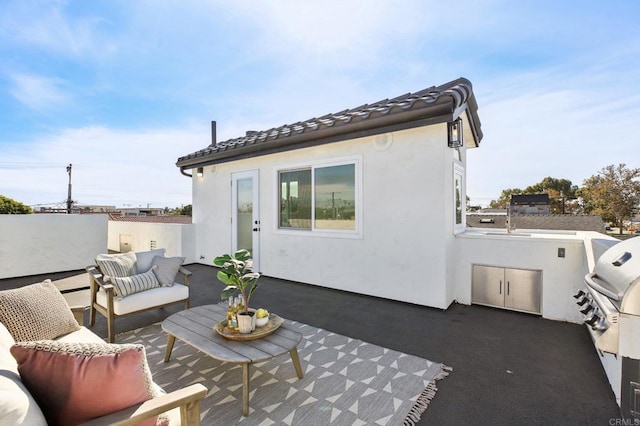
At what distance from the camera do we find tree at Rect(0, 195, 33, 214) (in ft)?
31.7

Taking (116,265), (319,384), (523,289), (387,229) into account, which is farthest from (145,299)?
(523,289)

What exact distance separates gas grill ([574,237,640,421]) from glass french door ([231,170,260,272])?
5.64 m

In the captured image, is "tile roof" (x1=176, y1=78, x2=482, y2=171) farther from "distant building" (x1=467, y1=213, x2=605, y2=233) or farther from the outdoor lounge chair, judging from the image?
"distant building" (x1=467, y1=213, x2=605, y2=233)

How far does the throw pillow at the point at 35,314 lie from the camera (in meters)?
2.06

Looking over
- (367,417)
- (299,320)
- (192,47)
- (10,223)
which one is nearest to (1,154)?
(10,223)

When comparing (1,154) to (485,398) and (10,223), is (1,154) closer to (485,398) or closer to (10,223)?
(10,223)

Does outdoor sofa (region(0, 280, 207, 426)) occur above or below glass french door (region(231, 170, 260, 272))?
below

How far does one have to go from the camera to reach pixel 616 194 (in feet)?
64.3

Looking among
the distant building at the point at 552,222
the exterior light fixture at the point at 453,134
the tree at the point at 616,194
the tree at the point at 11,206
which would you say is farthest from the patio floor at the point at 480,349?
the tree at the point at 616,194

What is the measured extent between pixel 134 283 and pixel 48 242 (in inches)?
217

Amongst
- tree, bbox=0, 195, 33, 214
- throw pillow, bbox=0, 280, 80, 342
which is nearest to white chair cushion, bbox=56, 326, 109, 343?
throw pillow, bbox=0, 280, 80, 342

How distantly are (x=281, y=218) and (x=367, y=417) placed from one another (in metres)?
4.58

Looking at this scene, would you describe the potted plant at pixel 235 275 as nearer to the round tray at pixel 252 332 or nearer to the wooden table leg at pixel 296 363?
the round tray at pixel 252 332

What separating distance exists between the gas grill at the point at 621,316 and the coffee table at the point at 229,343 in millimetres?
2084
